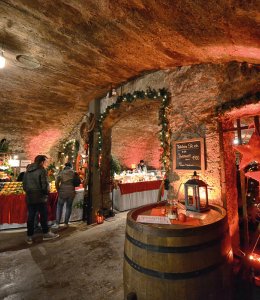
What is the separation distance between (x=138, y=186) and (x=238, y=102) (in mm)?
4871

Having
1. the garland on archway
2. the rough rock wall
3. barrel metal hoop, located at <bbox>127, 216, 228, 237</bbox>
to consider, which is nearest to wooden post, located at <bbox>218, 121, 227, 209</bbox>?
the rough rock wall

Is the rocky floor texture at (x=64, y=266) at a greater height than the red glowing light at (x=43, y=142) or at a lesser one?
lesser

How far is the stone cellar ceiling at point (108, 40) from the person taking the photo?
2006 mm

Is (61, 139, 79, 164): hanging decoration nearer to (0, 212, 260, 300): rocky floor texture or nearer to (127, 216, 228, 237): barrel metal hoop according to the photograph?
(0, 212, 260, 300): rocky floor texture

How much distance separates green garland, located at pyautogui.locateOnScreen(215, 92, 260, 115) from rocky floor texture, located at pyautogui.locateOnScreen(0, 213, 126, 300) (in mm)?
2904

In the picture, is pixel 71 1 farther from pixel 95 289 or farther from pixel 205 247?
pixel 95 289

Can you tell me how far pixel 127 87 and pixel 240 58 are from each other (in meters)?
2.98

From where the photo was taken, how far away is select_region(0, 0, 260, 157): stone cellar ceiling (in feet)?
6.58

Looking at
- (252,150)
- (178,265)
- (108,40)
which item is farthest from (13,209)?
(252,150)

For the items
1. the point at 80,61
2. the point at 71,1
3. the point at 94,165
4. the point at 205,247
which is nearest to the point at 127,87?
the point at 80,61

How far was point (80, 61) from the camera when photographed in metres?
4.05

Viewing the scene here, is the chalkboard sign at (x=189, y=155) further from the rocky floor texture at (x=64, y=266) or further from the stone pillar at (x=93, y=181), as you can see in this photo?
the stone pillar at (x=93, y=181)

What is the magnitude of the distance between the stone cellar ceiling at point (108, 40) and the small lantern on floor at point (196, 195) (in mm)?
1728

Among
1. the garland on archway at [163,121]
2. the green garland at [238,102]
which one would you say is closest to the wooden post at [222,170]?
the green garland at [238,102]
